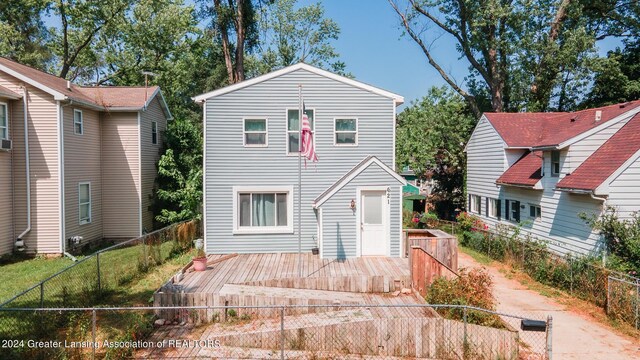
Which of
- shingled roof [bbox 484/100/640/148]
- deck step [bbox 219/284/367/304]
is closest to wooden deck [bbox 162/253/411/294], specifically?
deck step [bbox 219/284/367/304]

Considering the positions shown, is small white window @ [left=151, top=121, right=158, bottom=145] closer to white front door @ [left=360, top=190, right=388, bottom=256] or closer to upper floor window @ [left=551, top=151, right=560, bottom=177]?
white front door @ [left=360, top=190, right=388, bottom=256]

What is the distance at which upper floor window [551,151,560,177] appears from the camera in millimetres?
16406

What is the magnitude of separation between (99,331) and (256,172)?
25.1ft

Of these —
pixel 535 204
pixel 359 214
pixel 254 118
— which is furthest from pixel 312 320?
pixel 535 204

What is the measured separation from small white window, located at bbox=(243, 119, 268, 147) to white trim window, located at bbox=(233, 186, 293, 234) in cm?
171

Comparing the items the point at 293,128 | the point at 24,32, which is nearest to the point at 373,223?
the point at 293,128

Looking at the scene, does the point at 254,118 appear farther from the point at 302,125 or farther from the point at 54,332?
the point at 54,332

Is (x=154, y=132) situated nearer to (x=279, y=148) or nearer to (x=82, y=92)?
(x=82, y=92)

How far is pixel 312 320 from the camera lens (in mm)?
8867

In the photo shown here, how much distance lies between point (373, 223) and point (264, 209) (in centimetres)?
415

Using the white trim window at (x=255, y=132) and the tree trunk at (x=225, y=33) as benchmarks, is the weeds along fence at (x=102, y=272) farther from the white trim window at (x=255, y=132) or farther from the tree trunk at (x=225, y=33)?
the tree trunk at (x=225, y=33)

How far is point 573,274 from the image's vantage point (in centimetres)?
1203

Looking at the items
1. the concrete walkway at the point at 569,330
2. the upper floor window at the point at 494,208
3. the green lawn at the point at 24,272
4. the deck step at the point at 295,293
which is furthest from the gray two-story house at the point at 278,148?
the upper floor window at the point at 494,208

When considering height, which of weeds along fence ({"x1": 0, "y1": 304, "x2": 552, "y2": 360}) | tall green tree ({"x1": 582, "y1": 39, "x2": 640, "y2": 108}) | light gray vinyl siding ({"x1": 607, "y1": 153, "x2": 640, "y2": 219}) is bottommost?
weeds along fence ({"x1": 0, "y1": 304, "x2": 552, "y2": 360})
